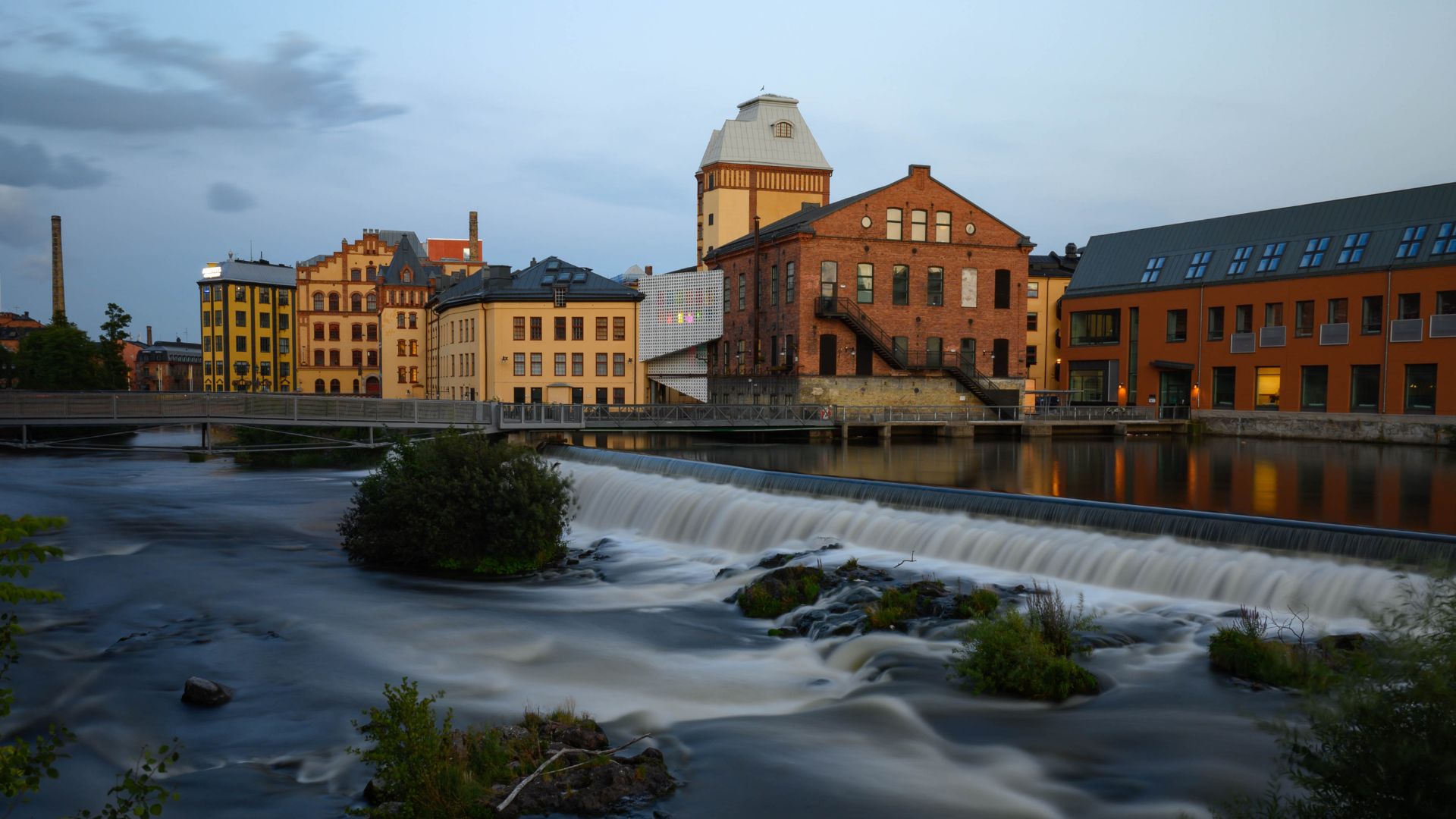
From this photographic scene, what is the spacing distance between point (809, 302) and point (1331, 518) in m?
32.0

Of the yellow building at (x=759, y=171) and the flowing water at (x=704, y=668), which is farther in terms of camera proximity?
the yellow building at (x=759, y=171)

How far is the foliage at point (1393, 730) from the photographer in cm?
603

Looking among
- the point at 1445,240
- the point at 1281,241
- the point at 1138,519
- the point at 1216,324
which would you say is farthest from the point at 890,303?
the point at 1138,519

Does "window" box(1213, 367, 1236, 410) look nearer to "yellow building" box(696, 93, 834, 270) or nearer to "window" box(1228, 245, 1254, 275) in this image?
"window" box(1228, 245, 1254, 275)

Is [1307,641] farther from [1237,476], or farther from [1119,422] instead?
[1119,422]

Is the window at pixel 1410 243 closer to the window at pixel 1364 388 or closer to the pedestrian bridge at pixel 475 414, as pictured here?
the window at pixel 1364 388

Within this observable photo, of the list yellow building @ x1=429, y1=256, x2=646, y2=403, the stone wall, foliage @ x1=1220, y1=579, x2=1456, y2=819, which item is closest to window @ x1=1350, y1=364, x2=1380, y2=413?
the stone wall

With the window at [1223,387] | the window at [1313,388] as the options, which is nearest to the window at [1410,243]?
the window at [1313,388]

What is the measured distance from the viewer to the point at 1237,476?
30.9m

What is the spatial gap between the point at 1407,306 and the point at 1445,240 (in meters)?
2.87

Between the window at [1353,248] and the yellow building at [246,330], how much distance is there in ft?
278

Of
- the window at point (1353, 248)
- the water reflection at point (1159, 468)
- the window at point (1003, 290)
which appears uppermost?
the window at point (1353, 248)

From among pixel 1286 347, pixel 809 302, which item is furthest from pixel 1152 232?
pixel 809 302

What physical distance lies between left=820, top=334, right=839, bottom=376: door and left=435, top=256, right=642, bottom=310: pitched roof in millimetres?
12370
